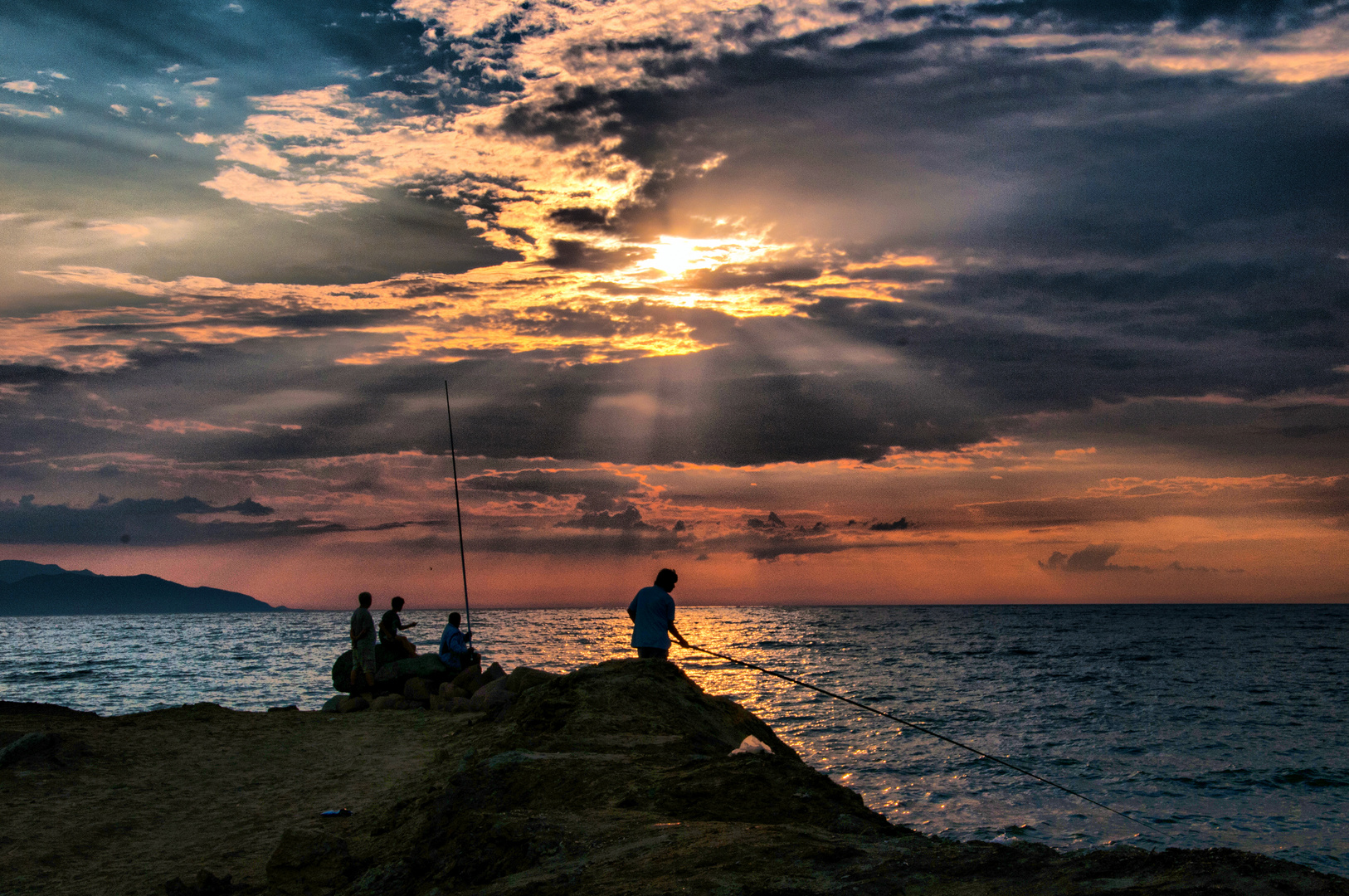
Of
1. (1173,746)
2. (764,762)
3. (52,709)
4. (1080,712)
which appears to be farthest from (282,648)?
(764,762)

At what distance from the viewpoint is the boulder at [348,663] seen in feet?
60.0

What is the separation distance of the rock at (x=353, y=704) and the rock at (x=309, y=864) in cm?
1011

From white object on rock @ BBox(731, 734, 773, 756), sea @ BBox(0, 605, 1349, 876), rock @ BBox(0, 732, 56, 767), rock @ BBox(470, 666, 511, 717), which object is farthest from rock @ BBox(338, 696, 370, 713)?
white object on rock @ BBox(731, 734, 773, 756)

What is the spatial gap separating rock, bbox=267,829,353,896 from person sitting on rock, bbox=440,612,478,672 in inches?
432

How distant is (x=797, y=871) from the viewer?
4.05 metres

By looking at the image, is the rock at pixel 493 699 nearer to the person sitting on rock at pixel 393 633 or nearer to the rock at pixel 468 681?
the rock at pixel 468 681

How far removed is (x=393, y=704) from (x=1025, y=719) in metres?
16.7

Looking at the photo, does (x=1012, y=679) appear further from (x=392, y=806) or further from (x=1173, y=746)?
(x=392, y=806)

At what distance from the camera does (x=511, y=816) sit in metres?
5.57

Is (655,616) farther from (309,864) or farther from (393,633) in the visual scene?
(393,633)

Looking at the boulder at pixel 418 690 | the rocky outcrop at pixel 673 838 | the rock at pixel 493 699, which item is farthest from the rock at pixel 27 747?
the boulder at pixel 418 690

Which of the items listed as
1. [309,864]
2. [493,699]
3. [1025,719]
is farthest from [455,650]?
[1025,719]

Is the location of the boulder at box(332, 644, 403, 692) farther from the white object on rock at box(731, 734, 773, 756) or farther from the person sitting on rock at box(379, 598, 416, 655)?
the white object on rock at box(731, 734, 773, 756)

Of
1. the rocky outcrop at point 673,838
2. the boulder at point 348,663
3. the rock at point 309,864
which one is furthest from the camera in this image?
the boulder at point 348,663
